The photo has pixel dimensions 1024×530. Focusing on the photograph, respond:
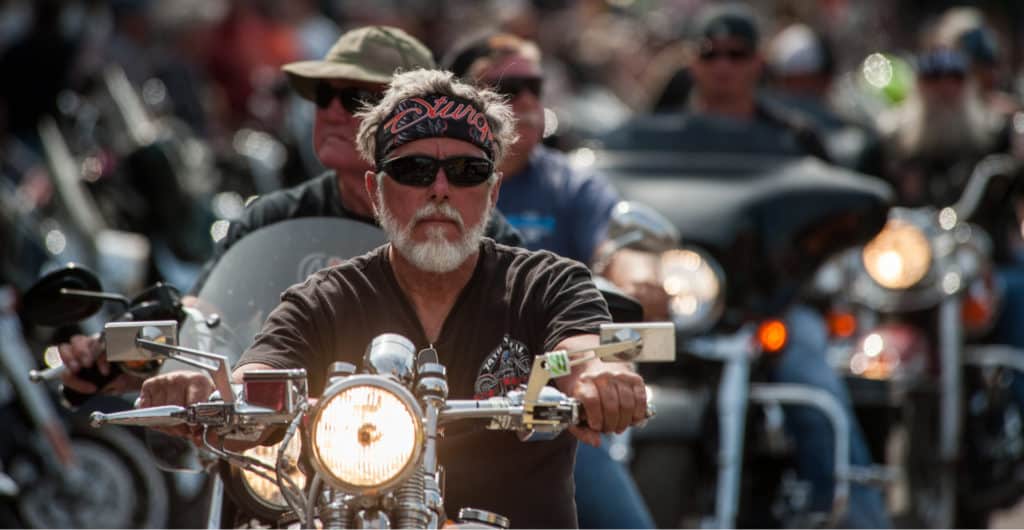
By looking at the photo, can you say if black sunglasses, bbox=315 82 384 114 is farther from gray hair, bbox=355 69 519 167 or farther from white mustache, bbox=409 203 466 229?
white mustache, bbox=409 203 466 229

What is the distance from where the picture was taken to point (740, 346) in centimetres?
820

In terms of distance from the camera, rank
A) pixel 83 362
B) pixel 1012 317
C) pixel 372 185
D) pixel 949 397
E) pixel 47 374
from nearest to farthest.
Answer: pixel 372 185
pixel 47 374
pixel 83 362
pixel 949 397
pixel 1012 317

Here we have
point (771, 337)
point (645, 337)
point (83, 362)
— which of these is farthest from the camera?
point (771, 337)

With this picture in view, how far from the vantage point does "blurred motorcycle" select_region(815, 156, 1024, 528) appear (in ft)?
30.5

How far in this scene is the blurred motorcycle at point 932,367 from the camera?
9.30 metres

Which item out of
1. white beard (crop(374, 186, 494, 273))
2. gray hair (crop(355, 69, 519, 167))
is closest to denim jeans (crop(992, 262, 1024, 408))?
gray hair (crop(355, 69, 519, 167))

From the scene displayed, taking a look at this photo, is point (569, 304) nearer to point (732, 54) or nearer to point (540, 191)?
point (540, 191)

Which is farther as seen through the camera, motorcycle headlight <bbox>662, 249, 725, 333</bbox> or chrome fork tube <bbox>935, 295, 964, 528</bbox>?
chrome fork tube <bbox>935, 295, 964, 528</bbox>

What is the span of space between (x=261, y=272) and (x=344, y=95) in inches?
49.7

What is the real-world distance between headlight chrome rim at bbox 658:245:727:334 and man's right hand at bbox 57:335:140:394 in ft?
9.83

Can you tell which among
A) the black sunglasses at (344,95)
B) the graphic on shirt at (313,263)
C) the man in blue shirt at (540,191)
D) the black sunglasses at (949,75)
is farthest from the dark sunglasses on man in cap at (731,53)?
the graphic on shirt at (313,263)

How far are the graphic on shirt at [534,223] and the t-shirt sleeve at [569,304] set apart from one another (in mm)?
2573

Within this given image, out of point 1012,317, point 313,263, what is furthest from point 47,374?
point 1012,317

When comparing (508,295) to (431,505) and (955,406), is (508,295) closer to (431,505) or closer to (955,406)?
(431,505)
